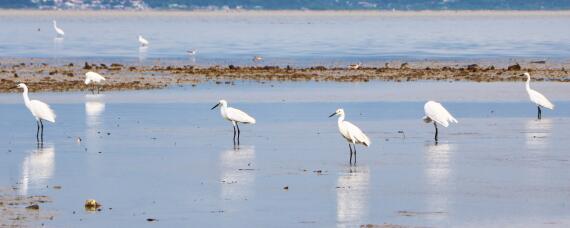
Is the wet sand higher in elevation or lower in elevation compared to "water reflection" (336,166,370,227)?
lower

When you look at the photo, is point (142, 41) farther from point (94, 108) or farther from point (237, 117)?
point (237, 117)

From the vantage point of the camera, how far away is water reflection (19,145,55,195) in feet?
47.5

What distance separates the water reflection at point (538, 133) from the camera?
1842 centimetres

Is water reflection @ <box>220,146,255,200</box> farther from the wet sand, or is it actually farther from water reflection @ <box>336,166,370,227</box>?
the wet sand

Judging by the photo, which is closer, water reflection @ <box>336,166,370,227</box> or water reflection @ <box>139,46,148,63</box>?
water reflection @ <box>336,166,370,227</box>

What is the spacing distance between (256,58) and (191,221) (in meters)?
33.8

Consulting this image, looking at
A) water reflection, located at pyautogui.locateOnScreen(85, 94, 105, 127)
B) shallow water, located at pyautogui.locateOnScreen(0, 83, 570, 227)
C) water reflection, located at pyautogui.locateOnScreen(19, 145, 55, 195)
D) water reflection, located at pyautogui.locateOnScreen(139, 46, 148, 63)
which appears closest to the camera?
shallow water, located at pyautogui.locateOnScreen(0, 83, 570, 227)

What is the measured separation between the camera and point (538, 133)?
2002 cm

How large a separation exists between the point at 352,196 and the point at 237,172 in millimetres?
2352

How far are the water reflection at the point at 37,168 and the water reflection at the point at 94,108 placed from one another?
381 cm

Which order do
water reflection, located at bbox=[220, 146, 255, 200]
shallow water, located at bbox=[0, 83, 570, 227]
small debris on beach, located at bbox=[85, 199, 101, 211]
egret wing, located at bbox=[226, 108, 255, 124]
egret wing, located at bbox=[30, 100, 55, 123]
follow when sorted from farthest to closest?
1. egret wing, located at bbox=[30, 100, 55, 123]
2. egret wing, located at bbox=[226, 108, 255, 124]
3. water reflection, located at bbox=[220, 146, 255, 200]
4. small debris on beach, located at bbox=[85, 199, 101, 211]
5. shallow water, located at bbox=[0, 83, 570, 227]

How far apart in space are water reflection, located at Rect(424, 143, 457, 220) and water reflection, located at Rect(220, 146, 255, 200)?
A: 197 cm

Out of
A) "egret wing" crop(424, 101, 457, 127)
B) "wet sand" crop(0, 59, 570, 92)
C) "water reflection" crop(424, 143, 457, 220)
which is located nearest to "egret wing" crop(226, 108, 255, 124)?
"egret wing" crop(424, 101, 457, 127)

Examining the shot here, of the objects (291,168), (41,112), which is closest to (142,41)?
(41,112)
